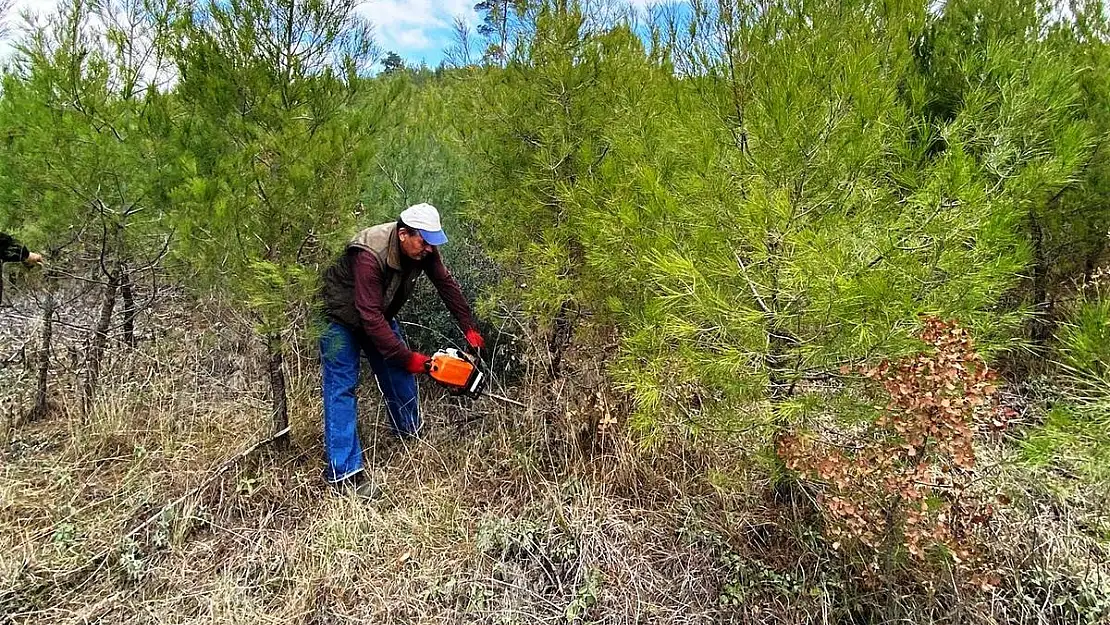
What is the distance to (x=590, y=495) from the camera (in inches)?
115

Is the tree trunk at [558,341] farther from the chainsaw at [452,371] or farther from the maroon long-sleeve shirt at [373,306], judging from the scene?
the maroon long-sleeve shirt at [373,306]

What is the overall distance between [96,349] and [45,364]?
0.29 metres

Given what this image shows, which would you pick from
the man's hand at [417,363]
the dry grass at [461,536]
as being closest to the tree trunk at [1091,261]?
the dry grass at [461,536]

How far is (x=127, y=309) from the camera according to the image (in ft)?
12.6

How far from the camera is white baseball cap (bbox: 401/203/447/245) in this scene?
299 centimetres

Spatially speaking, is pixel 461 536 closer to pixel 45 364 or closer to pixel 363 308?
pixel 363 308

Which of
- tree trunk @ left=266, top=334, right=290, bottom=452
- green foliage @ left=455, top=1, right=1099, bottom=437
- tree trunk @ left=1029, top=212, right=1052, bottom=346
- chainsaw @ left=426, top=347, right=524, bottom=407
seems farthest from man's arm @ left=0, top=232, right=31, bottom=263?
tree trunk @ left=1029, top=212, right=1052, bottom=346

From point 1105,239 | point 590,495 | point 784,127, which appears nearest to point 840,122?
point 784,127

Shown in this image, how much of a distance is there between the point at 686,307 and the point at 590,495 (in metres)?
1.12

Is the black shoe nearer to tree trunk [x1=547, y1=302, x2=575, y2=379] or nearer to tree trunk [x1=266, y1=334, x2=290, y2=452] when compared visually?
tree trunk [x1=266, y1=334, x2=290, y2=452]

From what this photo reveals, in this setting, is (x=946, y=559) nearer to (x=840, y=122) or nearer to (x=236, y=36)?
(x=840, y=122)

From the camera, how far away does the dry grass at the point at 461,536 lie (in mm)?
2449

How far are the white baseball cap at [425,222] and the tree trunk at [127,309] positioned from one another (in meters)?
1.99

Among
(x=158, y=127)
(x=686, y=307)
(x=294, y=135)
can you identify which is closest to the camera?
(x=686, y=307)
